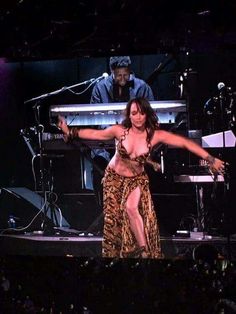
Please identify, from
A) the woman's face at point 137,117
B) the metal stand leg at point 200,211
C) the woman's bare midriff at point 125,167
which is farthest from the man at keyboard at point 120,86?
the metal stand leg at point 200,211

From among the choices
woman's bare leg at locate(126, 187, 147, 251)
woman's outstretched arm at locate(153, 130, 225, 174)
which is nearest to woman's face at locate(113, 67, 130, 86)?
woman's outstretched arm at locate(153, 130, 225, 174)

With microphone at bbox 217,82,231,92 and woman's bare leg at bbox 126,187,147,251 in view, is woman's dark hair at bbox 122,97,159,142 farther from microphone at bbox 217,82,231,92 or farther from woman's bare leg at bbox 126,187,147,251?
microphone at bbox 217,82,231,92

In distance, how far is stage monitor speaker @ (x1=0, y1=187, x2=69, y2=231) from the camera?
14.5 ft

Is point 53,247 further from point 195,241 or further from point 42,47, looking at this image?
point 42,47

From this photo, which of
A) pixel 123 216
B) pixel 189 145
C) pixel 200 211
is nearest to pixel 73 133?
pixel 123 216

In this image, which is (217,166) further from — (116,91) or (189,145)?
(116,91)

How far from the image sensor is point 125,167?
12.8 ft

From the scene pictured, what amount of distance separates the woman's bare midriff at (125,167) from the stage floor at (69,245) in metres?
0.65

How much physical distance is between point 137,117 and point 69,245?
1.16 metres

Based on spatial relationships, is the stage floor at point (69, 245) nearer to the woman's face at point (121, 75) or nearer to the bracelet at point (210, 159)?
the bracelet at point (210, 159)

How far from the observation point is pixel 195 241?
4160 mm

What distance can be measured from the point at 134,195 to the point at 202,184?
2.14 feet

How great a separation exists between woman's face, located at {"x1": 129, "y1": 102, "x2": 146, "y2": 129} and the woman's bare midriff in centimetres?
26

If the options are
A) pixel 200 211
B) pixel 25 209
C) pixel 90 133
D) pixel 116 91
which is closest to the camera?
pixel 90 133
